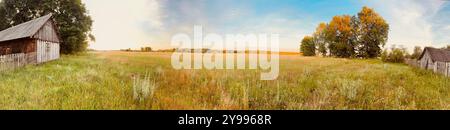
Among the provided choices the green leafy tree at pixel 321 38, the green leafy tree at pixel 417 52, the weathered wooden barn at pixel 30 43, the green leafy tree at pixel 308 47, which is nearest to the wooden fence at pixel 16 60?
the weathered wooden barn at pixel 30 43

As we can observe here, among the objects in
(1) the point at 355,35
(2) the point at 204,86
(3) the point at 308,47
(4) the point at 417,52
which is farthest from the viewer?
(3) the point at 308,47

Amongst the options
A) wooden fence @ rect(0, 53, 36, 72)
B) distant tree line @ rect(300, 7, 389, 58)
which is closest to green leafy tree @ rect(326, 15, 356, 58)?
distant tree line @ rect(300, 7, 389, 58)

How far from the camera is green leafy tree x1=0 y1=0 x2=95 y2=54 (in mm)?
2787

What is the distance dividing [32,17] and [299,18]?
2.78 meters

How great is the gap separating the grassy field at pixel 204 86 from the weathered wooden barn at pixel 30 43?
116 mm

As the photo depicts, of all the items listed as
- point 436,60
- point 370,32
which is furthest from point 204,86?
point 436,60

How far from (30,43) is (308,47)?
319cm

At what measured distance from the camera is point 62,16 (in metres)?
3.09

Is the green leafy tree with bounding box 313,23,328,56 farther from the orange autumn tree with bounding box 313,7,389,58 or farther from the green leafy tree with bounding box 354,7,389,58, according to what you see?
the green leafy tree with bounding box 354,7,389,58

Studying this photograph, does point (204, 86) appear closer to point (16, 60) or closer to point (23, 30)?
point (23, 30)

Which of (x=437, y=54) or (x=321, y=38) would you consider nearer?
(x=437, y=54)

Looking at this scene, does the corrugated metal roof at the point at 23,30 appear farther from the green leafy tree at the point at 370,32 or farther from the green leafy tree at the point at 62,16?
the green leafy tree at the point at 370,32

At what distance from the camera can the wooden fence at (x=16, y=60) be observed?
2938 mm
